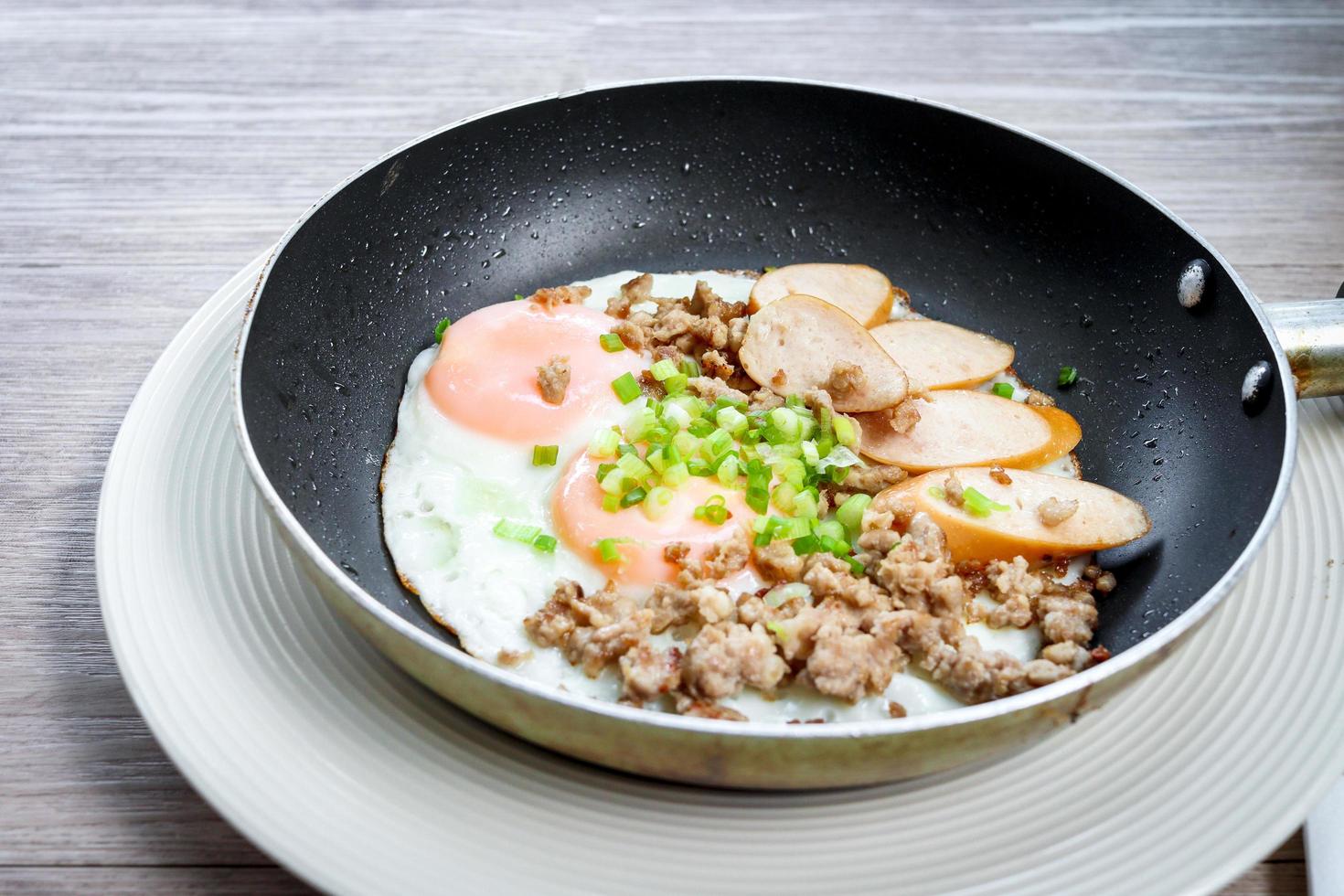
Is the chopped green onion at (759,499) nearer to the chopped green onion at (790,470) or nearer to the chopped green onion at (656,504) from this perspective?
the chopped green onion at (790,470)

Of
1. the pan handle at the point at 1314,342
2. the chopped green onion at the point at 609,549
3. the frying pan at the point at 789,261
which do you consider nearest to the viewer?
the frying pan at the point at 789,261

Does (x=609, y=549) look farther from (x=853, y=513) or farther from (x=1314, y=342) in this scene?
(x=1314, y=342)

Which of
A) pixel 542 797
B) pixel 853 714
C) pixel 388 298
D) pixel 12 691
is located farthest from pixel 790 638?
pixel 12 691

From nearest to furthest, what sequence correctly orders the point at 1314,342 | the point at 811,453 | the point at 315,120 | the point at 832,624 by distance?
the point at 832,624
the point at 1314,342
the point at 811,453
the point at 315,120

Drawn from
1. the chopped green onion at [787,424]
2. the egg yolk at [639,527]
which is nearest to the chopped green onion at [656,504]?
the egg yolk at [639,527]

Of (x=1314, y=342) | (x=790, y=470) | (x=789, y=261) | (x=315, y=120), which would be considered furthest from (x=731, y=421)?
(x=315, y=120)

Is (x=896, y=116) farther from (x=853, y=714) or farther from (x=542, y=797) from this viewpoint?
(x=542, y=797)
